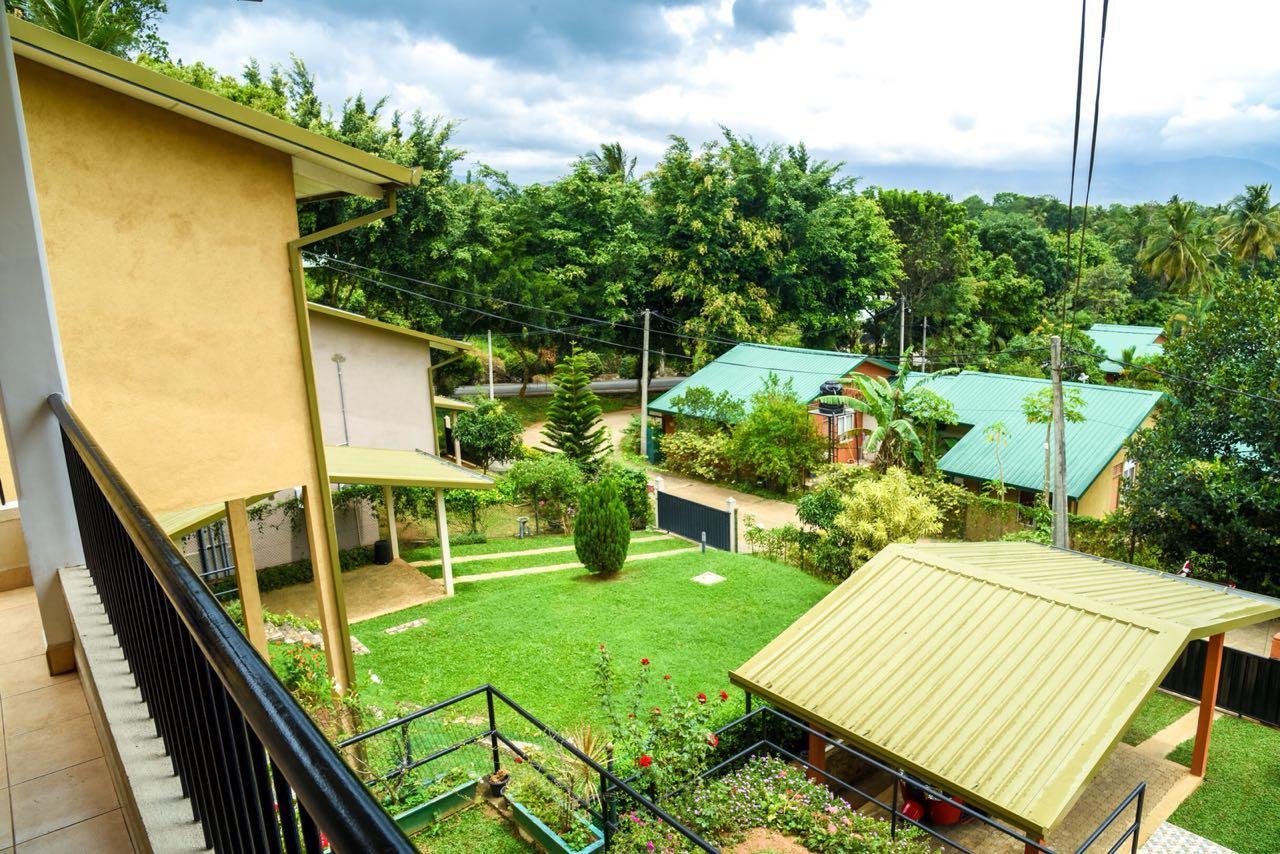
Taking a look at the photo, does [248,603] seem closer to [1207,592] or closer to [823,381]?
[1207,592]

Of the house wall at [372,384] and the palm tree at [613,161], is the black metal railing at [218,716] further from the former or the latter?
the palm tree at [613,161]

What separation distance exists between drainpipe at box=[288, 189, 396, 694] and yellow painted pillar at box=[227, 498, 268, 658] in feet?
1.98

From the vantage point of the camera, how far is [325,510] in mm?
7395

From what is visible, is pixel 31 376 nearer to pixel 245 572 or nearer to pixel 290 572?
pixel 245 572

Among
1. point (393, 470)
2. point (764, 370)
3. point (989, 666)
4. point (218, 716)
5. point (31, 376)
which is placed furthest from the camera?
point (764, 370)

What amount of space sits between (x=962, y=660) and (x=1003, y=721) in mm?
886

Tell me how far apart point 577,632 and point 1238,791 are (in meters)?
8.86

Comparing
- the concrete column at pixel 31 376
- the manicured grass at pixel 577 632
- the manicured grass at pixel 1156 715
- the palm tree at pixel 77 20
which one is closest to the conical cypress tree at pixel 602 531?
the manicured grass at pixel 577 632

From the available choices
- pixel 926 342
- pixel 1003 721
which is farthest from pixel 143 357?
pixel 926 342

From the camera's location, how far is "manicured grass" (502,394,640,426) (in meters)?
32.9

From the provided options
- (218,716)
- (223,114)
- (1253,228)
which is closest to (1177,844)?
(218,716)

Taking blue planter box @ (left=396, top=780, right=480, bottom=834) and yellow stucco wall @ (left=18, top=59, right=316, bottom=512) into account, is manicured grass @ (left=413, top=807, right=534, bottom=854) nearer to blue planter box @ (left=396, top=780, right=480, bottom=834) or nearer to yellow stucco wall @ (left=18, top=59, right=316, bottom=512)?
blue planter box @ (left=396, top=780, right=480, bottom=834)

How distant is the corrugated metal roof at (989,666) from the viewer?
6.18 m

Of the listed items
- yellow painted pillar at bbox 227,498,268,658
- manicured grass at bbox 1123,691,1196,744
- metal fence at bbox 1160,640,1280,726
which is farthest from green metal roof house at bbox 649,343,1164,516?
yellow painted pillar at bbox 227,498,268,658
